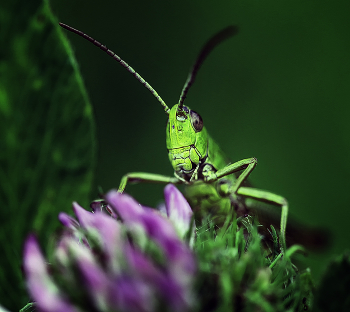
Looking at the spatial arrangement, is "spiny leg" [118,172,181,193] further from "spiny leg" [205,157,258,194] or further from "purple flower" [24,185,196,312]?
"purple flower" [24,185,196,312]

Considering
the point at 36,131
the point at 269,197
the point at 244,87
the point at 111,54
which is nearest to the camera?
the point at 36,131

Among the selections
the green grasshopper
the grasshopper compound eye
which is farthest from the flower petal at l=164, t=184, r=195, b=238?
the grasshopper compound eye

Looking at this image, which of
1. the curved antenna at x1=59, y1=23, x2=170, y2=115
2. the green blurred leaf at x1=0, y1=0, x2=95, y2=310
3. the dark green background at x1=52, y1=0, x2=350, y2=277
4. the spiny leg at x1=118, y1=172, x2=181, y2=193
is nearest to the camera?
the green blurred leaf at x1=0, y1=0, x2=95, y2=310

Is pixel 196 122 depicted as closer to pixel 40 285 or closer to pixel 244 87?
pixel 40 285

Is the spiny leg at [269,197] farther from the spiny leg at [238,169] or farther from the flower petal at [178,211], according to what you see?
the flower petal at [178,211]

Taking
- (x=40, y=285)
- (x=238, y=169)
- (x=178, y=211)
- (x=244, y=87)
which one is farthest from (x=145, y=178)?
(x=244, y=87)

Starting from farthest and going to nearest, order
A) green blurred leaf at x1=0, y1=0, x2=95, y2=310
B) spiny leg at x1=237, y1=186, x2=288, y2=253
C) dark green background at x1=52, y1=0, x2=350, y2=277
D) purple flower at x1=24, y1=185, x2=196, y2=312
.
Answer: dark green background at x1=52, y1=0, x2=350, y2=277 → spiny leg at x1=237, y1=186, x2=288, y2=253 → green blurred leaf at x1=0, y1=0, x2=95, y2=310 → purple flower at x1=24, y1=185, x2=196, y2=312

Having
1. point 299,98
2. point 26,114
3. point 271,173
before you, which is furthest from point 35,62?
point 299,98

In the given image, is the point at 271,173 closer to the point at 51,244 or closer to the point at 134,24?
the point at 134,24
